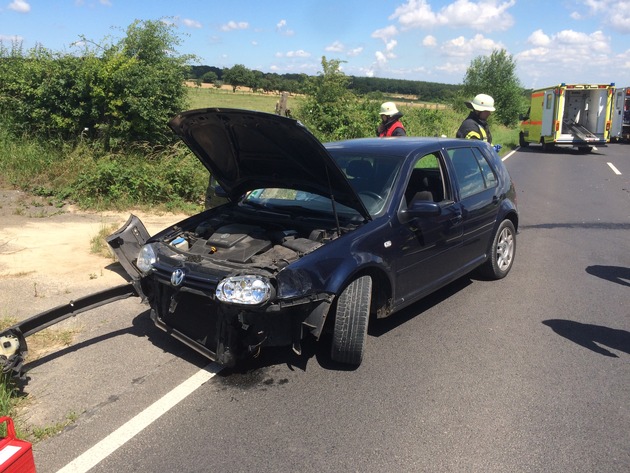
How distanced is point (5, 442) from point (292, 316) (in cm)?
181

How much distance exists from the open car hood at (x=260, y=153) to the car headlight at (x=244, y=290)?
1.07 metres

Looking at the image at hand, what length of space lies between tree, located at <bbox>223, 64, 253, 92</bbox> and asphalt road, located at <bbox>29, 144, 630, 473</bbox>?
5913 cm

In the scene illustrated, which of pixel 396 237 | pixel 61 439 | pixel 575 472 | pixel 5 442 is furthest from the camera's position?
pixel 396 237

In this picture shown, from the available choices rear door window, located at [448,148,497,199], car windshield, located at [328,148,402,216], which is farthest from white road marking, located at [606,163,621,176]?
car windshield, located at [328,148,402,216]

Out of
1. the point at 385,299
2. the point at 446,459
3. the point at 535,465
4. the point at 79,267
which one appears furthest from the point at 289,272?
the point at 79,267

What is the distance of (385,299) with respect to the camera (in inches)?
173

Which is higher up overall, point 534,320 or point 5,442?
point 5,442

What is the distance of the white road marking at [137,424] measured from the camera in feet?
9.67

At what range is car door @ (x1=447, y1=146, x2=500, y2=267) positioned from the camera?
540 centimetres

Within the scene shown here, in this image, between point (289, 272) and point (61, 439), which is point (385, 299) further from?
point (61, 439)

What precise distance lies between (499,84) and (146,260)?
49962mm

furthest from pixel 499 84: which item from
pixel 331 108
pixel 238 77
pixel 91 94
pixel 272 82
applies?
pixel 91 94

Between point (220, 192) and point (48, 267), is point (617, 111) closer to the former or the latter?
point (220, 192)

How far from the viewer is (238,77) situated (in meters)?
61.6
